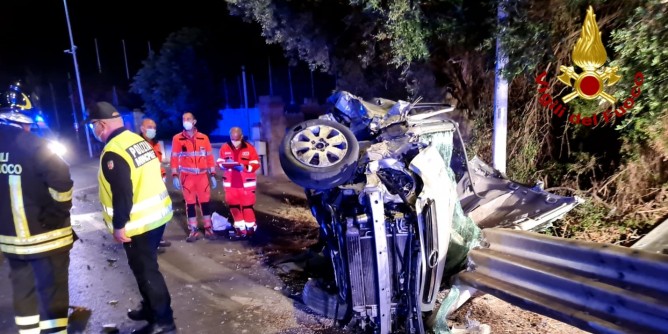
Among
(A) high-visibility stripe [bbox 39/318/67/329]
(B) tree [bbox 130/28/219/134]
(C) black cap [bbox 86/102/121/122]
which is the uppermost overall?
(B) tree [bbox 130/28/219/134]

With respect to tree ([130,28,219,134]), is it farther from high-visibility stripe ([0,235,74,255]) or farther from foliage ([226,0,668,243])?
high-visibility stripe ([0,235,74,255])

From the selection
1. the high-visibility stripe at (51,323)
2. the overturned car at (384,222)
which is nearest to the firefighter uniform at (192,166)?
the high-visibility stripe at (51,323)

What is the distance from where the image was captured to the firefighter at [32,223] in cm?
328

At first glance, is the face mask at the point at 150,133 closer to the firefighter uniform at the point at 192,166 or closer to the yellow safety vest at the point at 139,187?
the firefighter uniform at the point at 192,166

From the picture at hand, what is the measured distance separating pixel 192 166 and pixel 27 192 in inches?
100

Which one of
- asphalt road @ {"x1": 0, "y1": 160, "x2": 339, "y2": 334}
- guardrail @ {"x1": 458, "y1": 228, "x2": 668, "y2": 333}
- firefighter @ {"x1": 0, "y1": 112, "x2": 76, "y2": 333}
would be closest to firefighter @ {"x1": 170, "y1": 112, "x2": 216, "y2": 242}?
asphalt road @ {"x1": 0, "y1": 160, "x2": 339, "y2": 334}

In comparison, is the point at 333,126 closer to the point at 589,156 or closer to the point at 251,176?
the point at 251,176

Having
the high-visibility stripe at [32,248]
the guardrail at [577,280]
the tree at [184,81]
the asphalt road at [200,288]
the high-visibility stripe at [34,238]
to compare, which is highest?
the tree at [184,81]

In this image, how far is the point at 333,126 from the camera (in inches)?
133

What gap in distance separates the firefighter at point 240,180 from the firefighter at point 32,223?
2.59 metres

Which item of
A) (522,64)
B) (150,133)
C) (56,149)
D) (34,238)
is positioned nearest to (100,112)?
(56,149)

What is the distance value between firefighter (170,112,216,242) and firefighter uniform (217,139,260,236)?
24 centimetres

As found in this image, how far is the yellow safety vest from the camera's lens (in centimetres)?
342

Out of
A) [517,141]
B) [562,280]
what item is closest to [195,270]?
[562,280]
